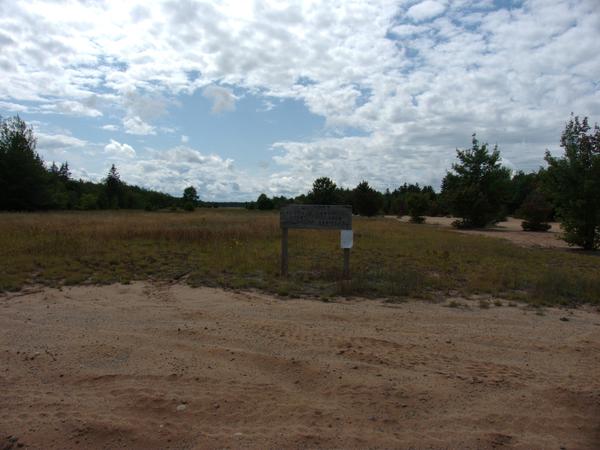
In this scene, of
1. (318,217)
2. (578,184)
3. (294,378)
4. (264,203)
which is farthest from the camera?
(264,203)

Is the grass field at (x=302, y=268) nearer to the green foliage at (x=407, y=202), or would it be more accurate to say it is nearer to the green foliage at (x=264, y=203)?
the green foliage at (x=407, y=202)

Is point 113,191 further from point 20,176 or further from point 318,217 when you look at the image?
point 318,217

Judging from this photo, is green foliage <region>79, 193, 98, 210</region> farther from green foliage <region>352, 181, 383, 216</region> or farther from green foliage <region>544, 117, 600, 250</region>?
green foliage <region>544, 117, 600, 250</region>

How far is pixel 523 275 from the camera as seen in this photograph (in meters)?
10.5

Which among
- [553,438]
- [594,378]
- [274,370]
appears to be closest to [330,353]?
[274,370]

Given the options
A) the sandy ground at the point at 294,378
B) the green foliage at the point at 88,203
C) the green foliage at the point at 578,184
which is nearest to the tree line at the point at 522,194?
the green foliage at the point at 578,184

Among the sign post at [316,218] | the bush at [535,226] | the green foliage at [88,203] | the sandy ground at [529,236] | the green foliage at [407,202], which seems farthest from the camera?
the green foliage at [407,202]

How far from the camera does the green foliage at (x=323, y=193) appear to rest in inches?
2776

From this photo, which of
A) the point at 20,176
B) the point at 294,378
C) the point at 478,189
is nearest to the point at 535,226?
the point at 478,189

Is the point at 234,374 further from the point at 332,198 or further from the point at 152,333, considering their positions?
the point at 332,198

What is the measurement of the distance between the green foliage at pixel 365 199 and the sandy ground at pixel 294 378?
62078 mm

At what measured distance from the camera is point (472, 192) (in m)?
40.2

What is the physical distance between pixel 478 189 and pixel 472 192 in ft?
3.22

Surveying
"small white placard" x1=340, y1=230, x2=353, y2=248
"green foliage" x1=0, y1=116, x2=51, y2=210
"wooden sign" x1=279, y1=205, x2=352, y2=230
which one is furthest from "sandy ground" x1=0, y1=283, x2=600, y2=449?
"green foliage" x1=0, y1=116, x2=51, y2=210
